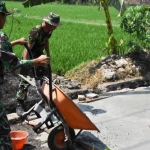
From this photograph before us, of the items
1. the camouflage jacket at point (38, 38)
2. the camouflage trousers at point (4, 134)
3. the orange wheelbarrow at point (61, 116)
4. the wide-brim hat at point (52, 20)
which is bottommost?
the orange wheelbarrow at point (61, 116)

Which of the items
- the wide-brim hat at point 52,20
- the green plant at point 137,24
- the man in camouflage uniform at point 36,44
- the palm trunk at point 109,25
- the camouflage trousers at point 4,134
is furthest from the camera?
the palm trunk at point 109,25

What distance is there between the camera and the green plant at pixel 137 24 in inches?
352

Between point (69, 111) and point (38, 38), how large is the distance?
1.63 meters

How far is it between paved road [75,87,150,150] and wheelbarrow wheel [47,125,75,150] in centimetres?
37

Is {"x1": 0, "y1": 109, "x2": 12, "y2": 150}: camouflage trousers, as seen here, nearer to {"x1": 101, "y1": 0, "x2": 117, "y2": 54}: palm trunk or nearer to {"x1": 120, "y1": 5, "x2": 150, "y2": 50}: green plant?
{"x1": 120, "y1": 5, "x2": 150, "y2": 50}: green plant

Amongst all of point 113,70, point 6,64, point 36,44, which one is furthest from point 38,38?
Answer: point 113,70

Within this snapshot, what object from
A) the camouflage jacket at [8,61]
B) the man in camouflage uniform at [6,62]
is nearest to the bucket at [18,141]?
the man in camouflage uniform at [6,62]

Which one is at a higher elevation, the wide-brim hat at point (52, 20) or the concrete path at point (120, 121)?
the wide-brim hat at point (52, 20)

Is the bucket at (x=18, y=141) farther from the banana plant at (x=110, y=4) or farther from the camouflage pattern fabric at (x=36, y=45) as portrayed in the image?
the banana plant at (x=110, y=4)

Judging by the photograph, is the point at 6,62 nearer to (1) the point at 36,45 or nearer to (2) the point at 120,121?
(1) the point at 36,45

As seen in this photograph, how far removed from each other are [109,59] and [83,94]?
5.59 feet

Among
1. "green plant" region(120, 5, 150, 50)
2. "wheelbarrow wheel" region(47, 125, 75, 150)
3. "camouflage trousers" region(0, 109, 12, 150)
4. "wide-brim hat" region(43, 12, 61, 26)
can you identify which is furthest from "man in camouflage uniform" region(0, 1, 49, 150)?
"green plant" region(120, 5, 150, 50)

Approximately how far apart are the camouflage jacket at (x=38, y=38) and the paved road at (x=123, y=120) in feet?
3.74

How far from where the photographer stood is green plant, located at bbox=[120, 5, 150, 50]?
29.4 ft
